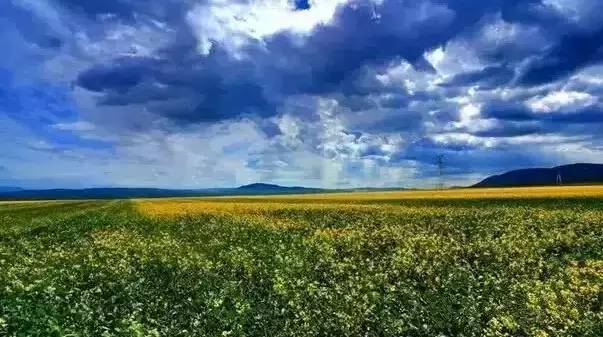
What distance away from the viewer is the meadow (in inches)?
606

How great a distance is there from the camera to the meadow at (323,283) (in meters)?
15.4

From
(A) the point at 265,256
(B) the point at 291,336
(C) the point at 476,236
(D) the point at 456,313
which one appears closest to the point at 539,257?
(C) the point at 476,236

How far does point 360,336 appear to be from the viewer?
587 inches

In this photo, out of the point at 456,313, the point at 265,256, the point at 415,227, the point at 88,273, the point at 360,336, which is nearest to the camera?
the point at 360,336

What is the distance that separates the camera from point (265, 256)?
26625mm

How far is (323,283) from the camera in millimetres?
20906

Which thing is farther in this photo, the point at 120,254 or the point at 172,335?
the point at 120,254

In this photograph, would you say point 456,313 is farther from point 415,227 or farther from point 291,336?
point 415,227

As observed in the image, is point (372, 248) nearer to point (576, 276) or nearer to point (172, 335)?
point (576, 276)

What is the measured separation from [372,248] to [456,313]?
12.7 metres

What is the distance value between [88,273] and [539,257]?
18.4m

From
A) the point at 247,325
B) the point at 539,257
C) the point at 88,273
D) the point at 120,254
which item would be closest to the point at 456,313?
the point at 247,325

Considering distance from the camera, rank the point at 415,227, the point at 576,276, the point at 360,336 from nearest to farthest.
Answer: the point at 360,336 < the point at 576,276 < the point at 415,227

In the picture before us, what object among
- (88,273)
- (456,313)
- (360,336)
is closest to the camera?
(360,336)
